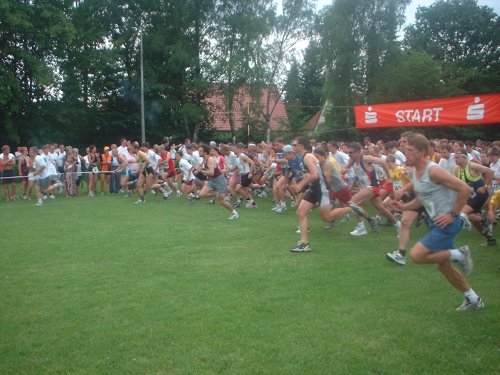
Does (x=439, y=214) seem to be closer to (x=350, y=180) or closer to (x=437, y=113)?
(x=350, y=180)

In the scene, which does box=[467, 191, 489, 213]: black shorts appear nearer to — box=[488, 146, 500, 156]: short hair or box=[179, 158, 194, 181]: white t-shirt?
box=[488, 146, 500, 156]: short hair

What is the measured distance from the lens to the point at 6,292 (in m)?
6.11

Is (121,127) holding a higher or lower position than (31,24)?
lower

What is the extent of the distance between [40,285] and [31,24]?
2504 cm

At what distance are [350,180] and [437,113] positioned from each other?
184 inches

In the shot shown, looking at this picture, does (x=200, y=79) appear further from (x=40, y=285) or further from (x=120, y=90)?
(x=40, y=285)

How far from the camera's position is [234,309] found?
537cm

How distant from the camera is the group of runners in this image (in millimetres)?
5184

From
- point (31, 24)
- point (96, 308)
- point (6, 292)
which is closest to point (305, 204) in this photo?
point (96, 308)

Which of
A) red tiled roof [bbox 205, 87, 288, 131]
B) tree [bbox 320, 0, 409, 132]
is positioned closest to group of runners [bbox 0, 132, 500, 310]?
red tiled roof [bbox 205, 87, 288, 131]

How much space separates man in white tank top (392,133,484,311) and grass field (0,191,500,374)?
1.52 ft

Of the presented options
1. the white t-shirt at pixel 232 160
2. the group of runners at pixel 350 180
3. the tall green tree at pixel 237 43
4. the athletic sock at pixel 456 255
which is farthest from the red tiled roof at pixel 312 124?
the athletic sock at pixel 456 255

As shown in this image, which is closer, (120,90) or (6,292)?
(6,292)

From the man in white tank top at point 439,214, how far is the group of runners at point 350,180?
10 millimetres
